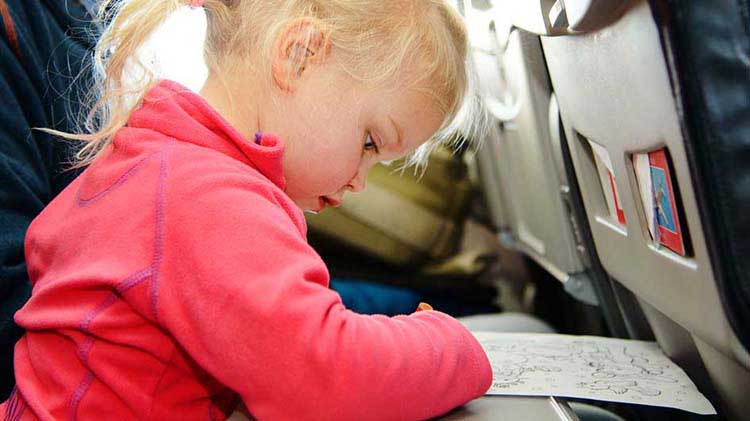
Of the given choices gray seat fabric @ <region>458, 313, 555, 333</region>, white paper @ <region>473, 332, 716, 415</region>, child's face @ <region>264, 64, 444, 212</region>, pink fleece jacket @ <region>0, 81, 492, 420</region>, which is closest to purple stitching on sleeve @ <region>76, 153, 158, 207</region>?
pink fleece jacket @ <region>0, 81, 492, 420</region>

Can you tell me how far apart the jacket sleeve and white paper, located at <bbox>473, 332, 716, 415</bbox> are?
158mm

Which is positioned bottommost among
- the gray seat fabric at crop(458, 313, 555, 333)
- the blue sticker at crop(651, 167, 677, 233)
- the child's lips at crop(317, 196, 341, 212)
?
the gray seat fabric at crop(458, 313, 555, 333)

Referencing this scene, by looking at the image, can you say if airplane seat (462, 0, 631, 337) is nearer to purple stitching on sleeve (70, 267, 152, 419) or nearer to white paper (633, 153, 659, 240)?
white paper (633, 153, 659, 240)

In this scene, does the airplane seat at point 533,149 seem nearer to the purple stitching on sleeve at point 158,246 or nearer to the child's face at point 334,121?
the child's face at point 334,121

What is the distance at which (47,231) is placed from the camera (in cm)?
82

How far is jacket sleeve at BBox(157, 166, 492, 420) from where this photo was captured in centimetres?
65

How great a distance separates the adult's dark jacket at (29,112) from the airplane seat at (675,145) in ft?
A: 1.96

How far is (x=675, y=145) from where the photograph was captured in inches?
23.8

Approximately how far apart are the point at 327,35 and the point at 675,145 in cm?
39

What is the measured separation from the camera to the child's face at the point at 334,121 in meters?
0.86

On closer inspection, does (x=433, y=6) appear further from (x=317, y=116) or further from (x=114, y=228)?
(x=114, y=228)

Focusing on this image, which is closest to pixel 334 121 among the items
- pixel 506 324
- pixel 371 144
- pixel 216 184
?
pixel 371 144

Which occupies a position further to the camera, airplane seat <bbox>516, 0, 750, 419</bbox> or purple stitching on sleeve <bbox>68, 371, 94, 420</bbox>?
purple stitching on sleeve <bbox>68, 371, 94, 420</bbox>

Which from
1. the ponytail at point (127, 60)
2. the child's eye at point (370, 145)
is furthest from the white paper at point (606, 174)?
the ponytail at point (127, 60)
